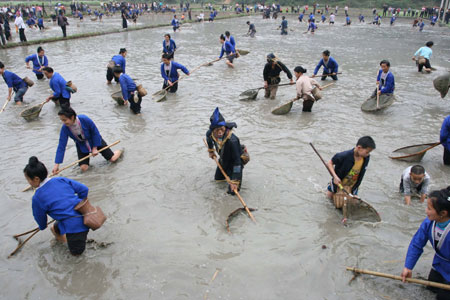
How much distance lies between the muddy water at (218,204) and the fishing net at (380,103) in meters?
0.25

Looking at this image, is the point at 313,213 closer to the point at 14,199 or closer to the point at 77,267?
the point at 77,267

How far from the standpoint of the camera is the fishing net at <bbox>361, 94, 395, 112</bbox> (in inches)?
331

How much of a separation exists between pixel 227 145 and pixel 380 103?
19.2 feet

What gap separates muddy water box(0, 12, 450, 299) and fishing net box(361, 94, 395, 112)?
245 mm

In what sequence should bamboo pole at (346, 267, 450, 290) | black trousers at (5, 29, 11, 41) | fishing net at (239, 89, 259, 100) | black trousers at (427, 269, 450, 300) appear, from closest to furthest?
bamboo pole at (346, 267, 450, 290)
black trousers at (427, 269, 450, 300)
fishing net at (239, 89, 259, 100)
black trousers at (5, 29, 11, 41)


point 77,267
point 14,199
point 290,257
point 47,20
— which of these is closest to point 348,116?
point 290,257

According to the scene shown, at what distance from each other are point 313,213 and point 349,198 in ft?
2.14

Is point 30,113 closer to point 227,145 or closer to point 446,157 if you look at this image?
point 227,145

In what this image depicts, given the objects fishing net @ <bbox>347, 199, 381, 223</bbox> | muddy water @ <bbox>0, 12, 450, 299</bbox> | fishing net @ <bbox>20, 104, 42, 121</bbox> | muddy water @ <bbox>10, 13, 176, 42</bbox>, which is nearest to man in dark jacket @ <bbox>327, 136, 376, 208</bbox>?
fishing net @ <bbox>347, 199, 381, 223</bbox>

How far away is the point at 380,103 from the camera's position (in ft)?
28.2

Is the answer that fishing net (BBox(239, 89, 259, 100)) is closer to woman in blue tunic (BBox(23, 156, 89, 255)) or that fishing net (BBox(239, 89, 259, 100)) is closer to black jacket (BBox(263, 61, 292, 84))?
black jacket (BBox(263, 61, 292, 84))

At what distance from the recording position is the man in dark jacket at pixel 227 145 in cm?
452

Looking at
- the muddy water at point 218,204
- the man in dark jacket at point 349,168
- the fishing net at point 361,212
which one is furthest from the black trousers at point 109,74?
the fishing net at point 361,212

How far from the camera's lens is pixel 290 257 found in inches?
156
